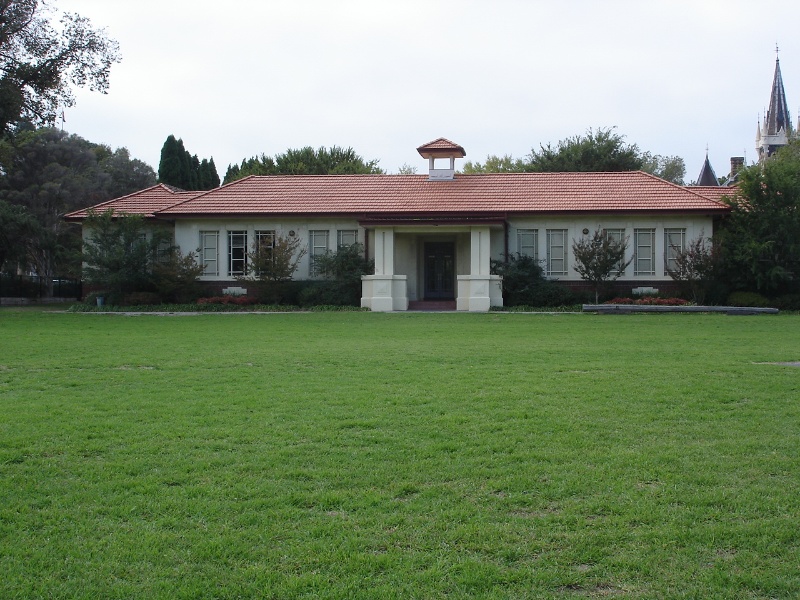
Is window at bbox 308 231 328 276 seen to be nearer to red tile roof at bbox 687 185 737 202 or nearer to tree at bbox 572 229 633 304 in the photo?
tree at bbox 572 229 633 304

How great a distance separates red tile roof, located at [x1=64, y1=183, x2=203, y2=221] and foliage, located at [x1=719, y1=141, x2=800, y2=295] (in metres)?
22.3

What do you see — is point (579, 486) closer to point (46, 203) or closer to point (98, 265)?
point (98, 265)

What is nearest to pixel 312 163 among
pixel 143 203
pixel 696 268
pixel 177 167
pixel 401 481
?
pixel 177 167

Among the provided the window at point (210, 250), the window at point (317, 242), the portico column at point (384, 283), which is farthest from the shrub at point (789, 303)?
the window at point (210, 250)

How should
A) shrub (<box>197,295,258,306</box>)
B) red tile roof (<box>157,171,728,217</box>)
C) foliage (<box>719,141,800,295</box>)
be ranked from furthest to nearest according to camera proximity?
red tile roof (<box>157,171,728,217</box>), shrub (<box>197,295,258,306</box>), foliage (<box>719,141,800,295</box>)

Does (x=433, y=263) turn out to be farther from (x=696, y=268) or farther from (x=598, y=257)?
(x=696, y=268)

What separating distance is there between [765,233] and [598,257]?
19.1ft

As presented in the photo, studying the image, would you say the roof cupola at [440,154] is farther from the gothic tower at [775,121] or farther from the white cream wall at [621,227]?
the gothic tower at [775,121]

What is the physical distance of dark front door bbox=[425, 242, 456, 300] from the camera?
31766 millimetres

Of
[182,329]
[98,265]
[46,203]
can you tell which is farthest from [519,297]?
[46,203]

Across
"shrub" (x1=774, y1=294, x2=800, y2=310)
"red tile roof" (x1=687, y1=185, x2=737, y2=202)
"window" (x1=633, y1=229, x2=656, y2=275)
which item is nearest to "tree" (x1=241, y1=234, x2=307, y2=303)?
"window" (x1=633, y1=229, x2=656, y2=275)

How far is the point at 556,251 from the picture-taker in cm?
3069

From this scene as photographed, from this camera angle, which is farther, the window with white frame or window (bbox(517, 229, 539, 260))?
window (bbox(517, 229, 539, 260))

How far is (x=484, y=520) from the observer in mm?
4680
